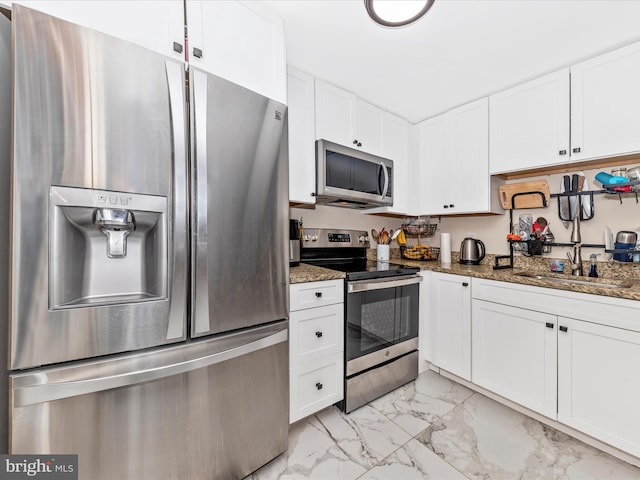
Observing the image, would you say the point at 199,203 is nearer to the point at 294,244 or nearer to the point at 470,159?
the point at 294,244

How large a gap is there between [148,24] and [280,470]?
2.07m

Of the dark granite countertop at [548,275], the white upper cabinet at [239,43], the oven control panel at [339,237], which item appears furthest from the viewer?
the oven control panel at [339,237]

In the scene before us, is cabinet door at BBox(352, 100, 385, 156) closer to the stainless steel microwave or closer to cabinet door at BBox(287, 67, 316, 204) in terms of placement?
the stainless steel microwave

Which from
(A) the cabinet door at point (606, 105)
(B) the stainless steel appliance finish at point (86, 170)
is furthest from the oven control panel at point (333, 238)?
(A) the cabinet door at point (606, 105)

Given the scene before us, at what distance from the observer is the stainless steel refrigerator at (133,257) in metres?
0.83

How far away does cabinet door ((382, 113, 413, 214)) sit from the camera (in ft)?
8.23

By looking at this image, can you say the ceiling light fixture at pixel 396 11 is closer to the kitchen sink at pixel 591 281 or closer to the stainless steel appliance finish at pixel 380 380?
the kitchen sink at pixel 591 281

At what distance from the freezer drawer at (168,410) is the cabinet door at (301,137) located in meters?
0.96

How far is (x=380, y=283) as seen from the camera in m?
1.86

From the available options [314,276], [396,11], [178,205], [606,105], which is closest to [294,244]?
[314,276]

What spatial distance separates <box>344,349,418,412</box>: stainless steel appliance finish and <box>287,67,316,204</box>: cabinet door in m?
1.26

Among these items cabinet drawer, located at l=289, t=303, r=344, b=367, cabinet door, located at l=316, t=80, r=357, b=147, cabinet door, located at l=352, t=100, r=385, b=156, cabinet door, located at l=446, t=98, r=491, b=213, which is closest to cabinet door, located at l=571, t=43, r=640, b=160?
cabinet door, located at l=446, t=98, r=491, b=213

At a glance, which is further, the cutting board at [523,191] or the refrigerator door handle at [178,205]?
the cutting board at [523,191]

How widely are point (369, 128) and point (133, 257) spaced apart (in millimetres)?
2021
